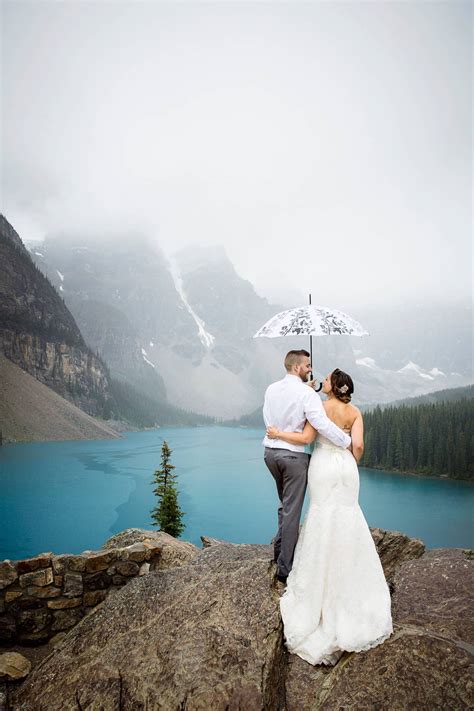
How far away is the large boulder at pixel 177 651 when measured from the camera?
4.34 m

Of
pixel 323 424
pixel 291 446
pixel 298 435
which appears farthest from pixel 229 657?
pixel 323 424

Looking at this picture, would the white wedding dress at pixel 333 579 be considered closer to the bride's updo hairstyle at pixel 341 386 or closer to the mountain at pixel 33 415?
the bride's updo hairstyle at pixel 341 386

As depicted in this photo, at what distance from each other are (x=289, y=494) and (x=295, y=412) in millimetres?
1099

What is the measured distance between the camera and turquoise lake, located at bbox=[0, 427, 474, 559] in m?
59.1

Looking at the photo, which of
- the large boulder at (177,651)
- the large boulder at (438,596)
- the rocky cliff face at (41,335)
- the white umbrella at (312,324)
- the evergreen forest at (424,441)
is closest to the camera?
the large boulder at (177,651)

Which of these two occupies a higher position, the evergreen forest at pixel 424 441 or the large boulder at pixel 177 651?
the large boulder at pixel 177 651

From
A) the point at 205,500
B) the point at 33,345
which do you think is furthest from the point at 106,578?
the point at 33,345

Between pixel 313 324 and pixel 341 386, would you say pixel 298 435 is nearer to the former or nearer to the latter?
pixel 341 386

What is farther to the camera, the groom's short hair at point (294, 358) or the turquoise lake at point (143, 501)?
the turquoise lake at point (143, 501)

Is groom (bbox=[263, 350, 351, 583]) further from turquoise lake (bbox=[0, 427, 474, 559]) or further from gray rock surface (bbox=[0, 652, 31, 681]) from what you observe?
turquoise lake (bbox=[0, 427, 474, 559])

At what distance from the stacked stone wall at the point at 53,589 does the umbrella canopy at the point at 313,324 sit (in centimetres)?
446

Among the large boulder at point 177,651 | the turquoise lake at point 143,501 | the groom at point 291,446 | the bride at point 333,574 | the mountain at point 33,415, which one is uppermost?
the groom at point 291,446

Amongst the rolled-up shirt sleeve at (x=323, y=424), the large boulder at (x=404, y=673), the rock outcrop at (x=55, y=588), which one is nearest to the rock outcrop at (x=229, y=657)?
the large boulder at (x=404, y=673)

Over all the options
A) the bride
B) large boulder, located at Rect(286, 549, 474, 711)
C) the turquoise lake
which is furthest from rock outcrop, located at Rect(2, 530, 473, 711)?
the turquoise lake
